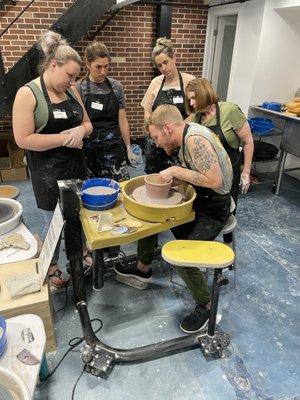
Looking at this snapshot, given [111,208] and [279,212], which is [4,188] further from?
[279,212]

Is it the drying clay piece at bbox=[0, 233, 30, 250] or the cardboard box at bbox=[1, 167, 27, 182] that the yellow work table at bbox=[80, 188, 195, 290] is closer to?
the drying clay piece at bbox=[0, 233, 30, 250]

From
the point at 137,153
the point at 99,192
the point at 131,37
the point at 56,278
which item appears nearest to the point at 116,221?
the point at 99,192

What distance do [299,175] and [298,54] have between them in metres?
1.48

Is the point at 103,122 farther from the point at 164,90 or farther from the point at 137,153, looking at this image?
the point at 137,153

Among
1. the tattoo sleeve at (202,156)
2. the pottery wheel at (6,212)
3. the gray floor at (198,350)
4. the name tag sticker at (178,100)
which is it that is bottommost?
the gray floor at (198,350)

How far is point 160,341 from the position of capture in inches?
71.5

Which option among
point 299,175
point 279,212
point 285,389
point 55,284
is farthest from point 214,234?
point 299,175

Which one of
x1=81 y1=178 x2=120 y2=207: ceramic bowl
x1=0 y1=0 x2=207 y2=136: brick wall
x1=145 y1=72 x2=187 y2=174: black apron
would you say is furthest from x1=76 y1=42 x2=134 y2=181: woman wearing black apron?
x1=0 y1=0 x2=207 y2=136: brick wall

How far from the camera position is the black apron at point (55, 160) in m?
1.82

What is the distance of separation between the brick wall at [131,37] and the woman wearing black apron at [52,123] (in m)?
2.36

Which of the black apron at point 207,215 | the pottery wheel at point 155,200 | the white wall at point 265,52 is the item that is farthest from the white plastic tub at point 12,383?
the white wall at point 265,52

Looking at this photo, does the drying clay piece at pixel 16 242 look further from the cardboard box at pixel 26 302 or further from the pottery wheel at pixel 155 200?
the pottery wheel at pixel 155 200

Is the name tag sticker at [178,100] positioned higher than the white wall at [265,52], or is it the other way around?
the white wall at [265,52]

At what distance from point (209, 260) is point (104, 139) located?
50.5 inches
